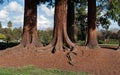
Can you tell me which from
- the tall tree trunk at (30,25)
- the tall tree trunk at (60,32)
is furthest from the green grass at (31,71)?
the tall tree trunk at (30,25)

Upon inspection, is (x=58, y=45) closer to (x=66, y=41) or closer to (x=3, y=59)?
(x=66, y=41)

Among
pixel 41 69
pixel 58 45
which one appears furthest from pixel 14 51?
pixel 41 69

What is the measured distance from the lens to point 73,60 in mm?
19953

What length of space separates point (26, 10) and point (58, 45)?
360cm

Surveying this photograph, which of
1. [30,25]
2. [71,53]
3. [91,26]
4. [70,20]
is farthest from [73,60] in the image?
[70,20]

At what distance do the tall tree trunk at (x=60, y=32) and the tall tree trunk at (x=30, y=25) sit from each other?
1311 millimetres

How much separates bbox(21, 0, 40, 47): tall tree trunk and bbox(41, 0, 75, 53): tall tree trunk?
1311 mm

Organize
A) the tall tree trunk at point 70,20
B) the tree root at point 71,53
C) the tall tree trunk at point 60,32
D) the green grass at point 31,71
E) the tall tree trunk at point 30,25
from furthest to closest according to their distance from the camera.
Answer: the tall tree trunk at point 70,20
the tall tree trunk at point 30,25
the tall tree trunk at point 60,32
the tree root at point 71,53
the green grass at point 31,71

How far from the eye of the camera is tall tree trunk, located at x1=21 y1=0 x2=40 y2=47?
74.6ft

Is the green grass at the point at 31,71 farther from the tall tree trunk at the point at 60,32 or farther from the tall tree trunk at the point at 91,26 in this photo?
the tall tree trunk at the point at 91,26

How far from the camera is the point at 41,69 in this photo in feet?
59.1

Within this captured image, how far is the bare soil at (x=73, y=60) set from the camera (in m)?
18.6

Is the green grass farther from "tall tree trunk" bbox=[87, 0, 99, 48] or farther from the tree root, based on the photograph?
"tall tree trunk" bbox=[87, 0, 99, 48]

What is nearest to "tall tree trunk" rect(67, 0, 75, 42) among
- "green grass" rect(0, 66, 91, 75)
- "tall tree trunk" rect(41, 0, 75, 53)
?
"tall tree trunk" rect(41, 0, 75, 53)
